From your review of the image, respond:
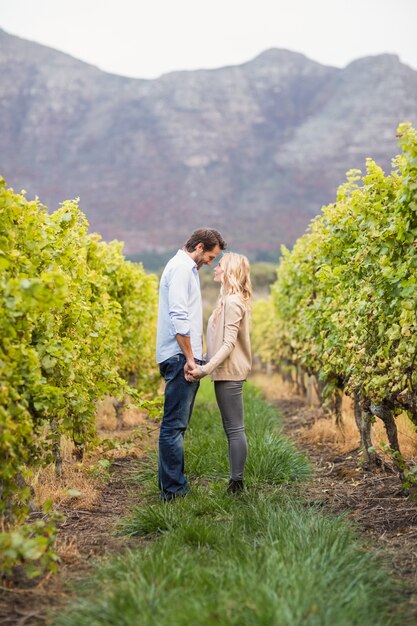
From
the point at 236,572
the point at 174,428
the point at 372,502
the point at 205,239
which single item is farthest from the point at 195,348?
the point at 236,572

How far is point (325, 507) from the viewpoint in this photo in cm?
532

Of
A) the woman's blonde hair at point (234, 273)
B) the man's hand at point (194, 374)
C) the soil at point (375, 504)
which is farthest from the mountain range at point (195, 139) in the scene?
the man's hand at point (194, 374)

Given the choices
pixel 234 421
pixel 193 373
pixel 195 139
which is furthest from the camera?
pixel 195 139

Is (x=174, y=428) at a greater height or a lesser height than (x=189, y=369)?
lesser

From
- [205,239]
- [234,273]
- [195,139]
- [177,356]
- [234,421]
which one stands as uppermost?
[195,139]

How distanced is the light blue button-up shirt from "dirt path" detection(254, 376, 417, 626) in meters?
1.68

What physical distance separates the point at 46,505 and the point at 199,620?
1.39m

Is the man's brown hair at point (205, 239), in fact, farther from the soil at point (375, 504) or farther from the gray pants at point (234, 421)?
the soil at point (375, 504)

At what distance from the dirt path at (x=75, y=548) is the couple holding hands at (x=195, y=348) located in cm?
53

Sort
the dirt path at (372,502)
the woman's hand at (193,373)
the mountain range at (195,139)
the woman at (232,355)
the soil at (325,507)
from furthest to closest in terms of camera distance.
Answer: the mountain range at (195,139) → the woman at (232,355) → the woman's hand at (193,373) → the dirt path at (372,502) → the soil at (325,507)

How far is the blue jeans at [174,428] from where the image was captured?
5.44m

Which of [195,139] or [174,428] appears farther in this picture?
[195,139]

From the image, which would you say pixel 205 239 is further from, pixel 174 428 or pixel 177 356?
pixel 174 428

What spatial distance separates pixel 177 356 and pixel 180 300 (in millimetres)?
453
